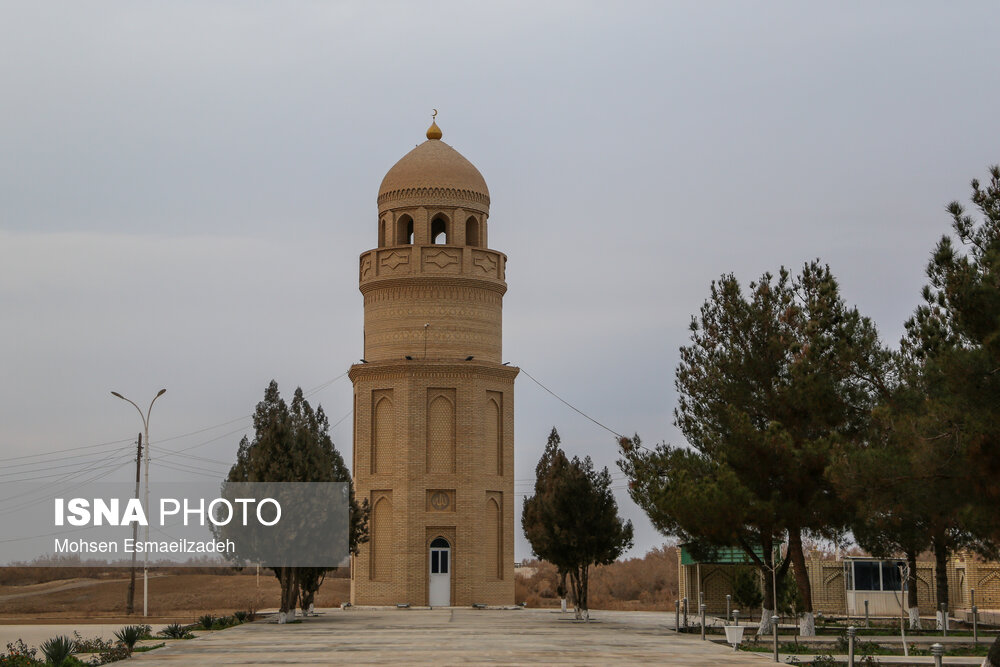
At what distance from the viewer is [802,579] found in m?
29.7

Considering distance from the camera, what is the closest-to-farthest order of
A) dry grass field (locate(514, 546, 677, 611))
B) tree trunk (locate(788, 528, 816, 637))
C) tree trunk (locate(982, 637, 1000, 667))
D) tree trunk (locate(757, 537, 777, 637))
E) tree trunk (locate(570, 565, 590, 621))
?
tree trunk (locate(982, 637, 1000, 667))
tree trunk (locate(788, 528, 816, 637))
tree trunk (locate(757, 537, 777, 637))
tree trunk (locate(570, 565, 590, 621))
dry grass field (locate(514, 546, 677, 611))

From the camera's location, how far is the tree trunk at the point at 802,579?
94.3 ft

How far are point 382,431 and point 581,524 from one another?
433 inches

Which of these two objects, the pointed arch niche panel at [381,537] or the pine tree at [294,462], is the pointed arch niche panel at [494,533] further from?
the pine tree at [294,462]

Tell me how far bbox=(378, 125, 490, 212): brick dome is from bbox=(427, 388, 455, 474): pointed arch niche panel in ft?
24.1

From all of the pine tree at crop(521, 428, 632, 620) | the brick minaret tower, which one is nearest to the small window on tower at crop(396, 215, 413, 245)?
the brick minaret tower

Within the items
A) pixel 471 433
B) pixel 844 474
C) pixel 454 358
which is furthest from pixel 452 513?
pixel 844 474

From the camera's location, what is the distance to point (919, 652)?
79.8 ft

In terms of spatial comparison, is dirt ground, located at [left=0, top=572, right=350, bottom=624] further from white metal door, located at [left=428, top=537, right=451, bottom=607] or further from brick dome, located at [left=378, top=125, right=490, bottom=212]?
brick dome, located at [left=378, top=125, right=490, bottom=212]

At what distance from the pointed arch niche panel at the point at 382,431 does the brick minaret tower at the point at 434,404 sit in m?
0.05

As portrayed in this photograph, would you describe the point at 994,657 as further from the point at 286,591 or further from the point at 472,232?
the point at 472,232

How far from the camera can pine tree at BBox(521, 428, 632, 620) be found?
3716 centimetres

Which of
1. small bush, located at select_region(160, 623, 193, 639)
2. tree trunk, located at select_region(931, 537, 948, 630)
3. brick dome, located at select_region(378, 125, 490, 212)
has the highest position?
brick dome, located at select_region(378, 125, 490, 212)

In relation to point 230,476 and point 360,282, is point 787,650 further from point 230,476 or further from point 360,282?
point 360,282
